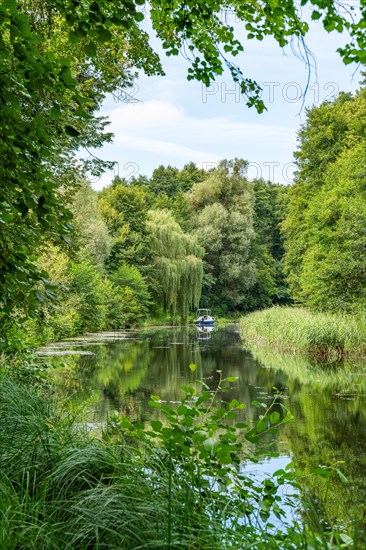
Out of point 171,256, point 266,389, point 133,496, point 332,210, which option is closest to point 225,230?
point 171,256

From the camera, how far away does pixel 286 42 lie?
3.61 m

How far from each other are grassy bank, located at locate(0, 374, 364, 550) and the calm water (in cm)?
76

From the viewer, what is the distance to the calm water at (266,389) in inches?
288

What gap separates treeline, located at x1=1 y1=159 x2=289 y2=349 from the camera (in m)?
26.5

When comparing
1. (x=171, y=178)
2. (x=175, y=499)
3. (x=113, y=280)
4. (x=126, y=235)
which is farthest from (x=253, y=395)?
(x=171, y=178)

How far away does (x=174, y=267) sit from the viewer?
36219mm

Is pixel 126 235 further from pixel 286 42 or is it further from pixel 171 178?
pixel 286 42

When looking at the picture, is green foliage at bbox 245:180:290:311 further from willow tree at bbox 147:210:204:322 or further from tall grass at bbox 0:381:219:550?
tall grass at bbox 0:381:219:550

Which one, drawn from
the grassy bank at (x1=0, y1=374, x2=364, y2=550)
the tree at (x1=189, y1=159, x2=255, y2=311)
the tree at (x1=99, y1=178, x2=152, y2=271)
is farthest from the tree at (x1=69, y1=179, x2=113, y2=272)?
the grassy bank at (x1=0, y1=374, x2=364, y2=550)

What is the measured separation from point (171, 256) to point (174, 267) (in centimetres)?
136

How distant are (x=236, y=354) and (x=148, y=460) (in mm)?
16209

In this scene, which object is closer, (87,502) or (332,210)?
(87,502)

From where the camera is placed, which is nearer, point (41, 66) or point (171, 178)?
point (41, 66)

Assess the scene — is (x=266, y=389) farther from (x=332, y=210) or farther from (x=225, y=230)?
(x=225, y=230)
